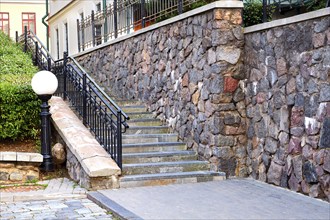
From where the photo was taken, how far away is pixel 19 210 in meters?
7.40

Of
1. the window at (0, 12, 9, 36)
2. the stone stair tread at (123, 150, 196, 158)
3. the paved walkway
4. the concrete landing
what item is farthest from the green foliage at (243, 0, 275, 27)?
the window at (0, 12, 9, 36)

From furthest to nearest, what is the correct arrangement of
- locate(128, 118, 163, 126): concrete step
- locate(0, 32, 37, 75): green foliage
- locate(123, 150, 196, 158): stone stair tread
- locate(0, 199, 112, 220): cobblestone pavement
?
locate(0, 32, 37, 75): green foliage
locate(128, 118, 163, 126): concrete step
locate(123, 150, 196, 158): stone stair tread
locate(0, 199, 112, 220): cobblestone pavement

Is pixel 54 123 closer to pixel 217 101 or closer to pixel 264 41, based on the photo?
pixel 217 101

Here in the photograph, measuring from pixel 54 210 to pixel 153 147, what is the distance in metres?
2.93

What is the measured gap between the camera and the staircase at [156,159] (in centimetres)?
880

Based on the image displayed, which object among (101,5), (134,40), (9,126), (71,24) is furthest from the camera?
(71,24)

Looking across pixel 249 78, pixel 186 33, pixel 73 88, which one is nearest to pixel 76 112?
pixel 73 88

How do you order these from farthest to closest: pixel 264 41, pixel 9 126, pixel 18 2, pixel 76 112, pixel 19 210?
pixel 18 2
pixel 76 112
pixel 9 126
pixel 264 41
pixel 19 210

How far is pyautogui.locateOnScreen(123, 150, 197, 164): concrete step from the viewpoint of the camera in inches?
368

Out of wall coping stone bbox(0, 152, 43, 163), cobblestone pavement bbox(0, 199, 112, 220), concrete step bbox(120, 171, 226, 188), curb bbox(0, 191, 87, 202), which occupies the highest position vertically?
wall coping stone bbox(0, 152, 43, 163)

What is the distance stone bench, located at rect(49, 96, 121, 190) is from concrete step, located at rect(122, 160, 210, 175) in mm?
338

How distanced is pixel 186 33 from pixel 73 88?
8.76 ft

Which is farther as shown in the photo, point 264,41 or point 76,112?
point 76,112

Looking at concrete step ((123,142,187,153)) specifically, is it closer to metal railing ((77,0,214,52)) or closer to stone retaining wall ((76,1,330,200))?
stone retaining wall ((76,1,330,200))
